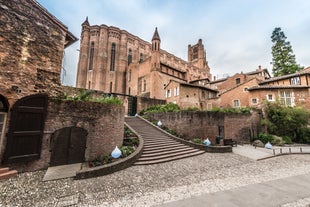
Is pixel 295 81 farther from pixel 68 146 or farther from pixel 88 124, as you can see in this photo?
pixel 68 146

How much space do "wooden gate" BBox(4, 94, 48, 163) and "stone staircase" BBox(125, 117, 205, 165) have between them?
5.08 meters

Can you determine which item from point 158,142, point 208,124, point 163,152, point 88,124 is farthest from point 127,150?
point 208,124

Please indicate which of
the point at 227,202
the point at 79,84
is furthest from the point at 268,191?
the point at 79,84

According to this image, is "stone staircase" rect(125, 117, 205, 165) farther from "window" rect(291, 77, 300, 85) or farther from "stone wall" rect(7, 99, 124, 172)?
"window" rect(291, 77, 300, 85)

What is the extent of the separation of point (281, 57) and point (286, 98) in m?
14.5

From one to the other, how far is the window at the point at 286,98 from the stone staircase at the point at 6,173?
2502cm

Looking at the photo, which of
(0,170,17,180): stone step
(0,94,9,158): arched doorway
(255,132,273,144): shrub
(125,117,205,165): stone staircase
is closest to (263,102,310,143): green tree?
(255,132,273,144): shrub

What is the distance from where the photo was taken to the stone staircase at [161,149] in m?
8.07

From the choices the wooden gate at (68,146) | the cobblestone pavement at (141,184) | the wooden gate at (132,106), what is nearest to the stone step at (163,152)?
the cobblestone pavement at (141,184)

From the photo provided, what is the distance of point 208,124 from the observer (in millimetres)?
14312

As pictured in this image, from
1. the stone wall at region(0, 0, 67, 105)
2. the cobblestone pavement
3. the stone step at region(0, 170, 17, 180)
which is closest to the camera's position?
the cobblestone pavement

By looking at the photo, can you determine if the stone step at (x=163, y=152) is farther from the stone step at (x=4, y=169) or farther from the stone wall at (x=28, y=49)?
the stone wall at (x=28, y=49)

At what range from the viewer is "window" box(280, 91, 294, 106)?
16.6 m

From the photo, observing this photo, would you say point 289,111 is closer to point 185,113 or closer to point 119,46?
point 185,113
